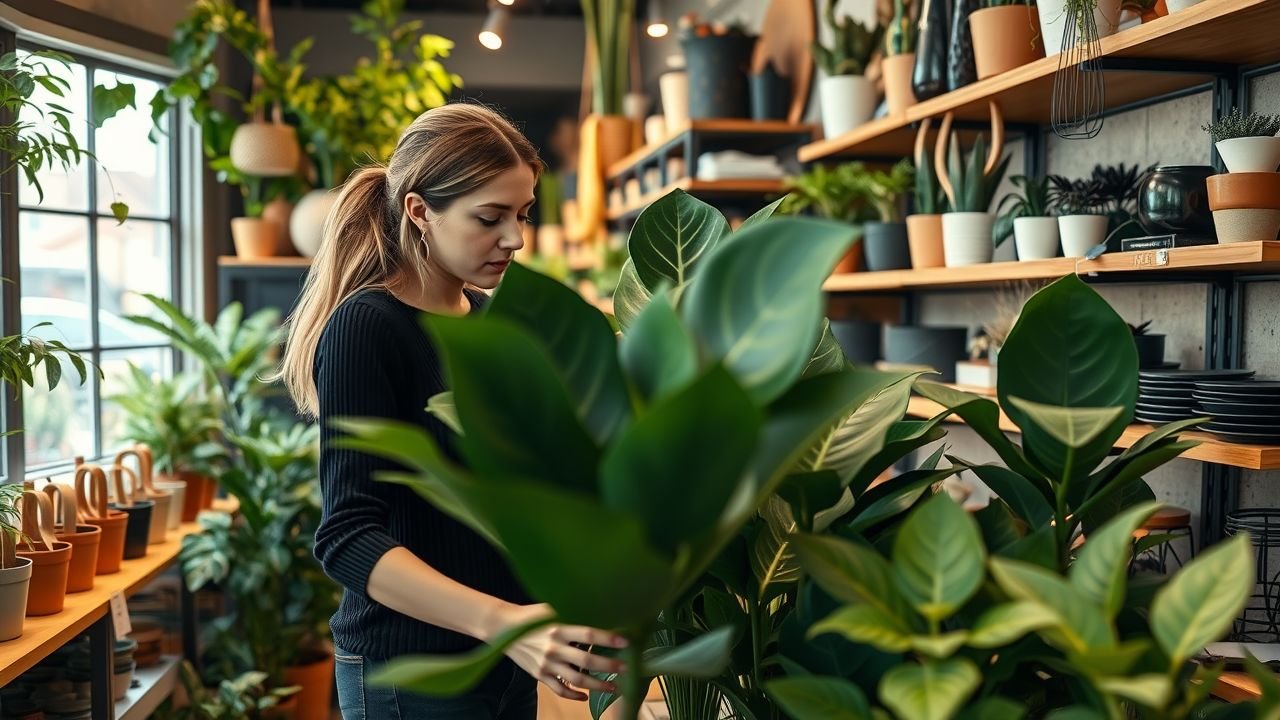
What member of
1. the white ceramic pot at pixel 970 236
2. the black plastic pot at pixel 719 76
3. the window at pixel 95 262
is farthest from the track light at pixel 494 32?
Answer: the white ceramic pot at pixel 970 236

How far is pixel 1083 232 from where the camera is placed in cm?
196

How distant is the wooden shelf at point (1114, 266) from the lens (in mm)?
1516

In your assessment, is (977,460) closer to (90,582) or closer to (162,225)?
(90,582)

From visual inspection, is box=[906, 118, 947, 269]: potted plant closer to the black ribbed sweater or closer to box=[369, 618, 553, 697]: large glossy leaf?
the black ribbed sweater

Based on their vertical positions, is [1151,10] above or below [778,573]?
above

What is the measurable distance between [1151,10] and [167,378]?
12.3 ft

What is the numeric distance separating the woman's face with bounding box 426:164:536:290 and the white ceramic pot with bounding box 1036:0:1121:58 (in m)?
1.03

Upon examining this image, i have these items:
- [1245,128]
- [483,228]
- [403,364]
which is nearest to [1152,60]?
[1245,128]

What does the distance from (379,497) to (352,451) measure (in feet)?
0.22

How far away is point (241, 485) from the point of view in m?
3.58

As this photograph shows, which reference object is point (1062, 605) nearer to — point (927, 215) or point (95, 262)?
point (927, 215)

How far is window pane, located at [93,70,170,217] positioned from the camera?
12.7 feet

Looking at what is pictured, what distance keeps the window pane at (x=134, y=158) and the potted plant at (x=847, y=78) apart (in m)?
2.36

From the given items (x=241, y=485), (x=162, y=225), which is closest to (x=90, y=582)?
(x=241, y=485)
